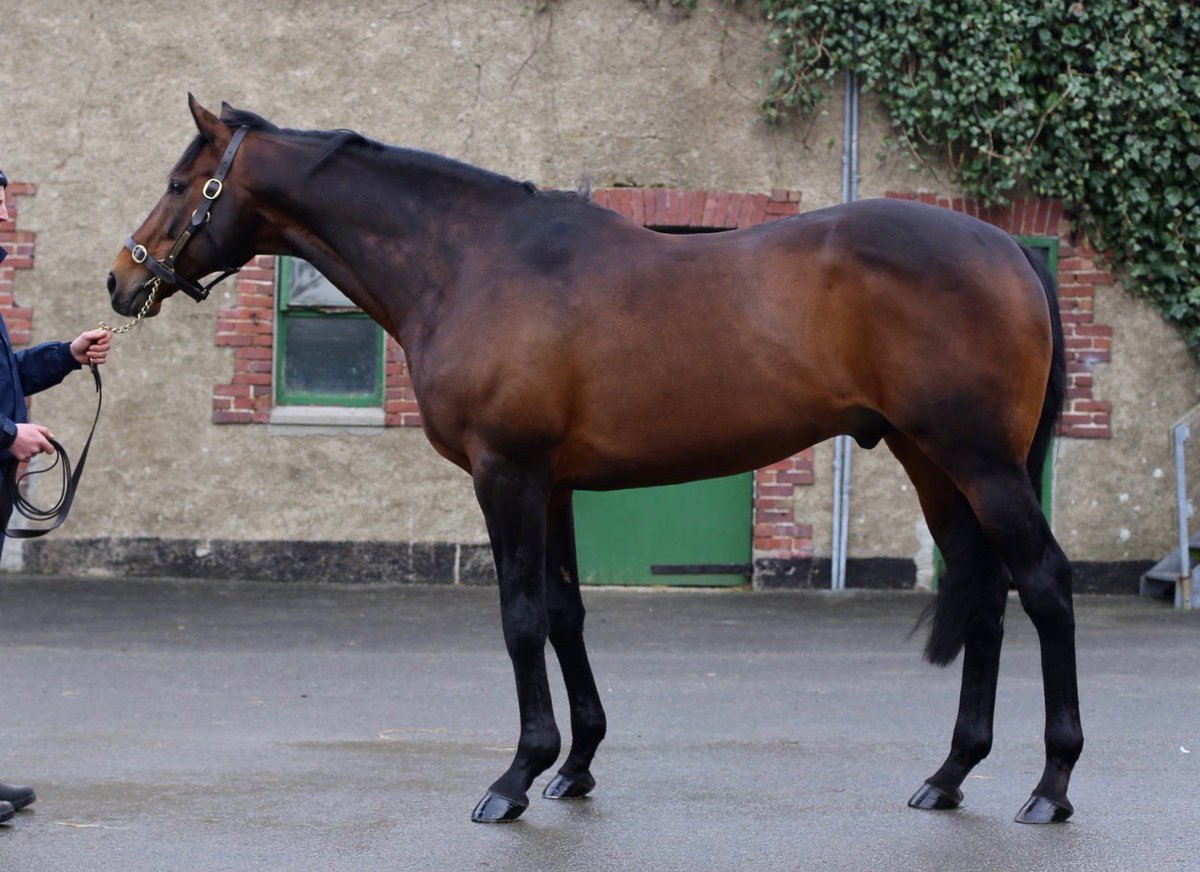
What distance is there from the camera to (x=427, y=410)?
17.5 feet

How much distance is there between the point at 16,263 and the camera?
38.5 feet

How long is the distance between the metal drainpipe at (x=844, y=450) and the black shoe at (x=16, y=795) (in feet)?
24.4

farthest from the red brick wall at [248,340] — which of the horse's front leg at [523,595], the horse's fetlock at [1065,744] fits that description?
the horse's fetlock at [1065,744]

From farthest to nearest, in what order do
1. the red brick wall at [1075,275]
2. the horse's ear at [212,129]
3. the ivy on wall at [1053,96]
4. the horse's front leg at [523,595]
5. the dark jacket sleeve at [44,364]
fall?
1. the red brick wall at [1075,275]
2. the ivy on wall at [1053,96]
3. the horse's ear at [212,129]
4. the dark jacket sleeve at [44,364]
5. the horse's front leg at [523,595]

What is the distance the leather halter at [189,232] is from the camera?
558 cm

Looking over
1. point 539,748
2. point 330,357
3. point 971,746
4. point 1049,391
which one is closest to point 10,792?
point 539,748

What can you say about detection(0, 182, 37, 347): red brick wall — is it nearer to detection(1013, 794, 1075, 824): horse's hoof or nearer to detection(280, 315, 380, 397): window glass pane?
detection(280, 315, 380, 397): window glass pane

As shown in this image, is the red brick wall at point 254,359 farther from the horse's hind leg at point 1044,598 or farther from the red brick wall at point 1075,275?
the horse's hind leg at point 1044,598

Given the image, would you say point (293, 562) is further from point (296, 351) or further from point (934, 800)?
point (934, 800)

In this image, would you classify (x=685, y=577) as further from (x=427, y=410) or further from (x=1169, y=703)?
(x=427, y=410)

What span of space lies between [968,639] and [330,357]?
24.3 ft

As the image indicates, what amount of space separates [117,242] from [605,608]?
4506 mm

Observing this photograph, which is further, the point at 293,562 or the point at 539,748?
the point at 293,562

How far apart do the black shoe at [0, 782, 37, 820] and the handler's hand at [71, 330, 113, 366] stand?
1408mm
